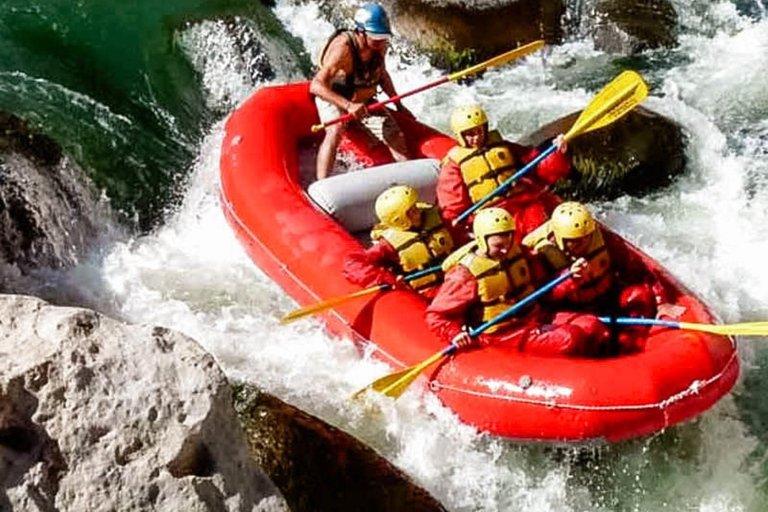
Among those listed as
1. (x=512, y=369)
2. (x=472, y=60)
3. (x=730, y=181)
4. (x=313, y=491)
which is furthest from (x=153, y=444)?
(x=472, y=60)

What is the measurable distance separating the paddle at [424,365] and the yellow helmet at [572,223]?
0.67 ft

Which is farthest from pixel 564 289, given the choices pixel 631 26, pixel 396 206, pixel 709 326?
pixel 631 26

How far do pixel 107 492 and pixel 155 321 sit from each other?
379 cm

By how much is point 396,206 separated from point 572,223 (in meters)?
0.96

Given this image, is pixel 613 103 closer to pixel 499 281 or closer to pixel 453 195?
pixel 453 195

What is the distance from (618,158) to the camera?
7.75 metres

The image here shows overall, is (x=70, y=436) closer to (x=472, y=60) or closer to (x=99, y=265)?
(x=99, y=265)

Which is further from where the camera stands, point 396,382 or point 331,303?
point 331,303

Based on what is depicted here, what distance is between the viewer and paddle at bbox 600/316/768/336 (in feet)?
17.4

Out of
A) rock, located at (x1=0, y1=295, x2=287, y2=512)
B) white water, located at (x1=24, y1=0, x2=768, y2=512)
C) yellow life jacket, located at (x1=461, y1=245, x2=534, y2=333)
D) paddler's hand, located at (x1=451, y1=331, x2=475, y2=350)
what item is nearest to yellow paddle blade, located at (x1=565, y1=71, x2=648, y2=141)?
white water, located at (x1=24, y1=0, x2=768, y2=512)

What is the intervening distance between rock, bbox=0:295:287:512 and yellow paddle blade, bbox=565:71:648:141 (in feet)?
12.9

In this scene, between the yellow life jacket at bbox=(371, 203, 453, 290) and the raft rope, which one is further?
the yellow life jacket at bbox=(371, 203, 453, 290)

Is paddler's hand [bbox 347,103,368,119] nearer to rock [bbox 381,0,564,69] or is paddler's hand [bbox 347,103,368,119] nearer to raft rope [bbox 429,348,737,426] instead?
raft rope [bbox 429,348,737,426]

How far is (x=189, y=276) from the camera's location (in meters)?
7.18
